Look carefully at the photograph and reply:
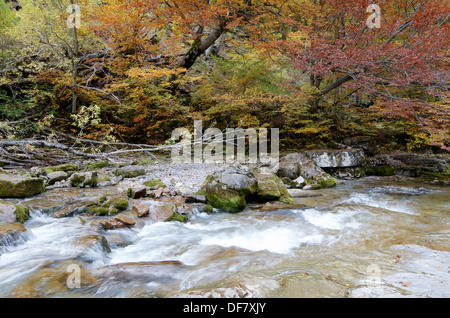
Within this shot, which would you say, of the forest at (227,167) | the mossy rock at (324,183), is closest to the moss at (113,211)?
the forest at (227,167)

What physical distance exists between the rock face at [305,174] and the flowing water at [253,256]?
2.67 meters

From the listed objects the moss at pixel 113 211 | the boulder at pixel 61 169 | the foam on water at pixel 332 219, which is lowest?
the foam on water at pixel 332 219

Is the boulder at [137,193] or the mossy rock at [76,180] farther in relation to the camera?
the mossy rock at [76,180]

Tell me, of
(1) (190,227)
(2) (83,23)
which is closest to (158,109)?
(2) (83,23)

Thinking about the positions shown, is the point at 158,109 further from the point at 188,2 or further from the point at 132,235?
the point at 132,235

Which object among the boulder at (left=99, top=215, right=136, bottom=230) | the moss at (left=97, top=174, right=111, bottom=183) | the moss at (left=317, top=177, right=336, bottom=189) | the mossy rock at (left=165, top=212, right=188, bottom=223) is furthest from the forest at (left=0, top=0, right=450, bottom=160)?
the mossy rock at (left=165, top=212, right=188, bottom=223)

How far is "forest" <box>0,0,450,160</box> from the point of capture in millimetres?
8359

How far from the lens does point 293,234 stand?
456 cm

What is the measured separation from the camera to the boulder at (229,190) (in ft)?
19.2

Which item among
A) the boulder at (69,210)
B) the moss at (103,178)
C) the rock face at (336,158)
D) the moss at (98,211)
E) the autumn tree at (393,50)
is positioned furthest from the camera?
the rock face at (336,158)

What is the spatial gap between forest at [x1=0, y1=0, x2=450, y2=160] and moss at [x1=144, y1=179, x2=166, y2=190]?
2042mm

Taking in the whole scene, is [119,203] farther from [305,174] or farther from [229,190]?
[305,174]

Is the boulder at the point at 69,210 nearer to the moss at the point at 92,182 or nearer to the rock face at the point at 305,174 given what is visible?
the moss at the point at 92,182
